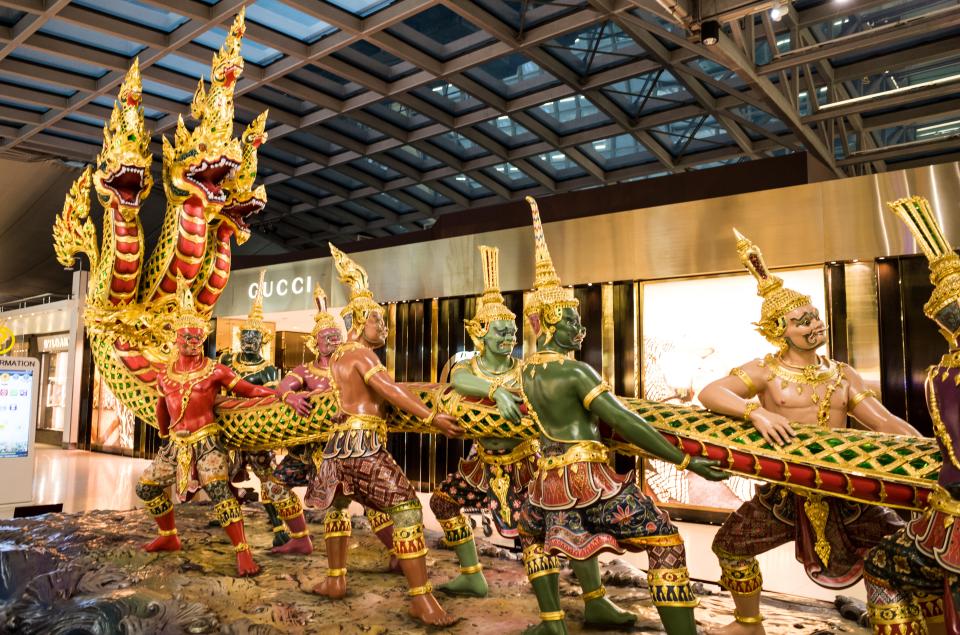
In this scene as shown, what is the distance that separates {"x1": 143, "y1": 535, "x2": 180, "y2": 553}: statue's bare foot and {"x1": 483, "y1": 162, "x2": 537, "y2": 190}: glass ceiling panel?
8.79m

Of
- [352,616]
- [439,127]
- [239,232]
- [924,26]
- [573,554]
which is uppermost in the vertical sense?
[439,127]

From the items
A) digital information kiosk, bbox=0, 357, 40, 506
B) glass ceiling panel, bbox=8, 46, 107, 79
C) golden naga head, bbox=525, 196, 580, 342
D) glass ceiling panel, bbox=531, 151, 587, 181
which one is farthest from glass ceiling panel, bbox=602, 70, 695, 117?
digital information kiosk, bbox=0, 357, 40, 506

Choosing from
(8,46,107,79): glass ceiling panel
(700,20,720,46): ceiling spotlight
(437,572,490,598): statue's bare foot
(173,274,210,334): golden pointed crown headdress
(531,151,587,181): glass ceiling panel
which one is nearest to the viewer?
(437,572,490,598): statue's bare foot

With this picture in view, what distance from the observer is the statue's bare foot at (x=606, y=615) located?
10.7 ft

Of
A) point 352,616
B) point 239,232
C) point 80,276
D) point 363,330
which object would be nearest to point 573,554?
point 352,616

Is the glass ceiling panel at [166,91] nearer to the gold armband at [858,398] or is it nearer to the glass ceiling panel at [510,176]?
the glass ceiling panel at [510,176]

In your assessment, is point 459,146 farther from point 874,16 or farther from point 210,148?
point 210,148

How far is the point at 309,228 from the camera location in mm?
16375

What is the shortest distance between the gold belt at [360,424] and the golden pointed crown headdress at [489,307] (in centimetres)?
70

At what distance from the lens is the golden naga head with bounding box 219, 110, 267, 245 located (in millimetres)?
5715

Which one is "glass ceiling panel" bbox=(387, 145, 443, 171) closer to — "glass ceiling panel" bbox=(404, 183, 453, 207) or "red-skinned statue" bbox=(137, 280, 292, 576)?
"glass ceiling panel" bbox=(404, 183, 453, 207)

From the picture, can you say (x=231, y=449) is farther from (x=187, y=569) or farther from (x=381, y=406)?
(x=381, y=406)

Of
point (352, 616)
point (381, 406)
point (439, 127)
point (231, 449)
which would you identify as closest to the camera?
point (352, 616)

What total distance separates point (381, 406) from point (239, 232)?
292 cm
